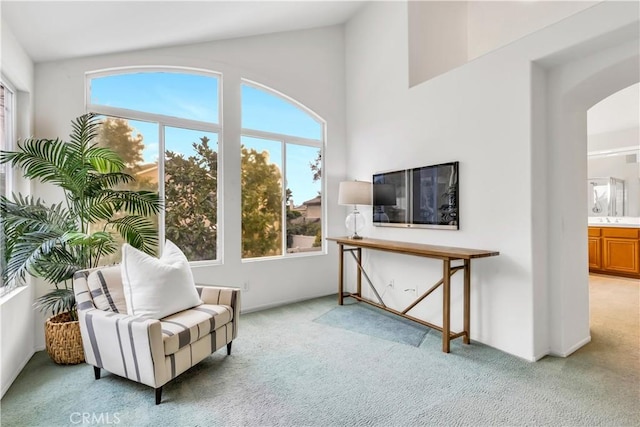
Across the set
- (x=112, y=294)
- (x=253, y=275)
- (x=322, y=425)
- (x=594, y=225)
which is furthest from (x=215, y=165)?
(x=594, y=225)

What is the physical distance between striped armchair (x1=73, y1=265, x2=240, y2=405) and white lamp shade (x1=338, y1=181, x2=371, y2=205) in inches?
72.8

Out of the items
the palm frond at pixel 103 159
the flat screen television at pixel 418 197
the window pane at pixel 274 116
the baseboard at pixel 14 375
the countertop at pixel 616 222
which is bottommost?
the baseboard at pixel 14 375

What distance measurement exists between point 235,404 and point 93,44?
9.82 ft

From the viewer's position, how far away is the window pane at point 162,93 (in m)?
3.12

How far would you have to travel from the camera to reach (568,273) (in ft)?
8.60

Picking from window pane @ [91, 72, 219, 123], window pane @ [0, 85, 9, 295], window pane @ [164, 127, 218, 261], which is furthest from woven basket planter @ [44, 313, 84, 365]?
window pane @ [91, 72, 219, 123]

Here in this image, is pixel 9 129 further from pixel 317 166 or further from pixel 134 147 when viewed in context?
pixel 317 166

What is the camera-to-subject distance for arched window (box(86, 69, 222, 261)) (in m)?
3.15

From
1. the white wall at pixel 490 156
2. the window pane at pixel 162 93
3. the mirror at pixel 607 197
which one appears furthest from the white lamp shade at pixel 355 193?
the mirror at pixel 607 197

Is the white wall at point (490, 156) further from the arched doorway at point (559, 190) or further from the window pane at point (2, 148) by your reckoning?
the window pane at point (2, 148)

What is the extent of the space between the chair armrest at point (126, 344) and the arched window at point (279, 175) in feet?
6.01

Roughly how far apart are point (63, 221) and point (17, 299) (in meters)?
0.61

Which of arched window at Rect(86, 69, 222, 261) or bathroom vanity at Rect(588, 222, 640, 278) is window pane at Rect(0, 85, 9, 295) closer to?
arched window at Rect(86, 69, 222, 261)

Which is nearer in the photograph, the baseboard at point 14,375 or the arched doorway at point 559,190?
the baseboard at point 14,375
